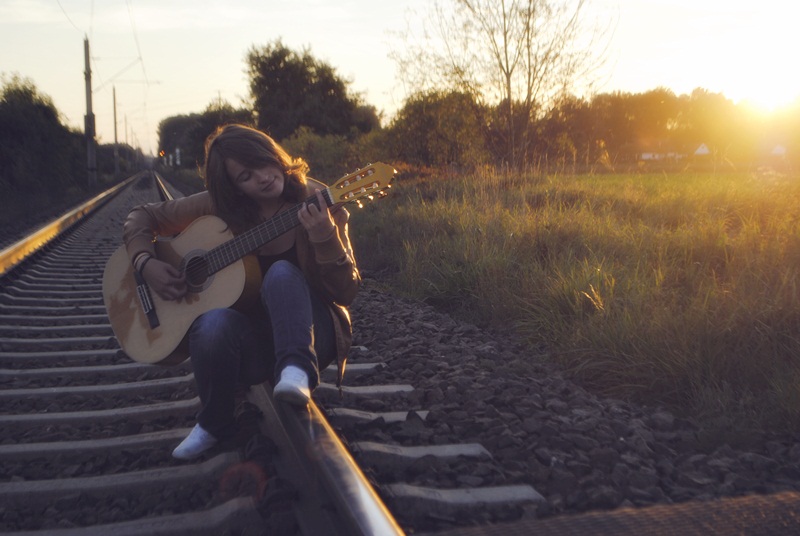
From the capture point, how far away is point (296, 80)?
3522cm

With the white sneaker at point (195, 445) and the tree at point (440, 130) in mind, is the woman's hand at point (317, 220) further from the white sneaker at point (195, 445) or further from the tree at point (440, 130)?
the tree at point (440, 130)

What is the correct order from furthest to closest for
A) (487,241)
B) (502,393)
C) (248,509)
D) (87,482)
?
(487,241), (502,393), (87,482), (248,509)

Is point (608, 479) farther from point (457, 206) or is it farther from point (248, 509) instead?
point (457, 206)

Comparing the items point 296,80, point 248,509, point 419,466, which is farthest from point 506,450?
point 296,80

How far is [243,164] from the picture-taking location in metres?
2.71

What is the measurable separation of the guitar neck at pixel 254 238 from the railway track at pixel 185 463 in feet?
1.98

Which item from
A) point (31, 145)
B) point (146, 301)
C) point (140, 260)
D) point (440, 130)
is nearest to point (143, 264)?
point (140, 260)

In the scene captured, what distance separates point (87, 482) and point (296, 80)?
3430cm

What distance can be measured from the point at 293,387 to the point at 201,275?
0.71m

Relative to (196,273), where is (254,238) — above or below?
above

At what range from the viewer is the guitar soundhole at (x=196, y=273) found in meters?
2.86

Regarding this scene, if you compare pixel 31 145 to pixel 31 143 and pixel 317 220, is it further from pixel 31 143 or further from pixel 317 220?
pixel 317 220

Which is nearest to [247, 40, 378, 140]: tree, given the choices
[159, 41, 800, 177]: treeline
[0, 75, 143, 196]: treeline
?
[159, 41, 800, 177]: treeline

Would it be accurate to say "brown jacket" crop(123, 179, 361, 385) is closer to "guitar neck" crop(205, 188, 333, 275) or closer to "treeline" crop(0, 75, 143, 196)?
"guitar neck" crop(205, 188, 333, 275)
